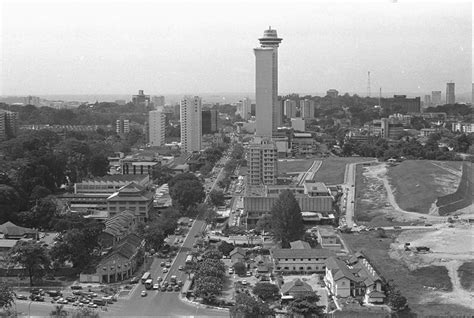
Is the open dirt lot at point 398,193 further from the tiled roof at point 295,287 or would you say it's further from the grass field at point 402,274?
the tiled roof at point 295,287

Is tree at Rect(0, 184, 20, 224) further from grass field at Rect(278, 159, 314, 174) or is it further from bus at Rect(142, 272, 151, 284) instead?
grass field at Rect(278, 159, 314, 174)

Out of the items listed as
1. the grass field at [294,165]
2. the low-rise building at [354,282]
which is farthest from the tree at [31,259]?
the grass field at [294,165]

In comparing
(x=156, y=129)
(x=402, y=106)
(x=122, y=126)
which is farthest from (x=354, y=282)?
(x=402, y=106)

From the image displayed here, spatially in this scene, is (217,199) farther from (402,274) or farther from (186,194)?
(402,274)

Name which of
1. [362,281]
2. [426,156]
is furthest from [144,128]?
[362,281]

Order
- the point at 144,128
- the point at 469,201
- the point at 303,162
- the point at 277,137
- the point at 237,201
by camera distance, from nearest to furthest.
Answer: the point at 469,201 → the point at 237,201 → the point at 303,162 → the point at 277,137 → the point at 144,128

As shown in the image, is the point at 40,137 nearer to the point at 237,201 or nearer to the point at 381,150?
the point at 237,201

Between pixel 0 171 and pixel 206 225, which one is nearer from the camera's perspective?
pixel 206 225
